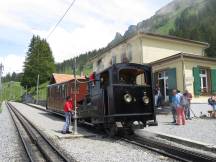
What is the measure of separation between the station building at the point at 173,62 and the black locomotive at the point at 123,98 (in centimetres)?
930

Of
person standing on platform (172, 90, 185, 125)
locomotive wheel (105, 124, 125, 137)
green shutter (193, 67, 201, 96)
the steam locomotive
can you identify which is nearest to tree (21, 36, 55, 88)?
green shutter (193, 67, 201, 96)

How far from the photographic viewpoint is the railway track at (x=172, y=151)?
8757mm

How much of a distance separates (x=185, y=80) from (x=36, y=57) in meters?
71.6

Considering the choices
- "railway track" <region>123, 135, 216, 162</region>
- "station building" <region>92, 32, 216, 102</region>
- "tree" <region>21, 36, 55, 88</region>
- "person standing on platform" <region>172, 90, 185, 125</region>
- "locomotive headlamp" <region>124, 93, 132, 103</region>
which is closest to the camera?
"railway track" <region>123, 135, 216, 162</region>

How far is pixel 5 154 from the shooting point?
10.8m

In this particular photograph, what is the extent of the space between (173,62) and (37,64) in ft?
220

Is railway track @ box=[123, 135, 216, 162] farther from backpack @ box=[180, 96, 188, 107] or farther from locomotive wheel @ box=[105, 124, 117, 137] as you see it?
backpack @ box=[180, 96, 188, 107]

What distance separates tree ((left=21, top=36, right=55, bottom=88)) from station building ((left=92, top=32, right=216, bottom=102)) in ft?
184

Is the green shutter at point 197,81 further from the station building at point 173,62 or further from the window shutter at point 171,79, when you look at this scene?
the window shutter at point 171,79

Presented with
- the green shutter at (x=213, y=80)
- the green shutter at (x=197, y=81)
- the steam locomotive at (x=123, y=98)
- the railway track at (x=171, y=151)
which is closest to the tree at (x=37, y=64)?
the green shutter at (x=213, y=80)

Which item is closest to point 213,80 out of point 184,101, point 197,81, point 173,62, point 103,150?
point 197,81

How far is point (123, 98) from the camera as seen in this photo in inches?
506

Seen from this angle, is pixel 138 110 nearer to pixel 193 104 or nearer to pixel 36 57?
pixel 193 104

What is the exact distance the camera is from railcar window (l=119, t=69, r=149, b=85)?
44.1ft
